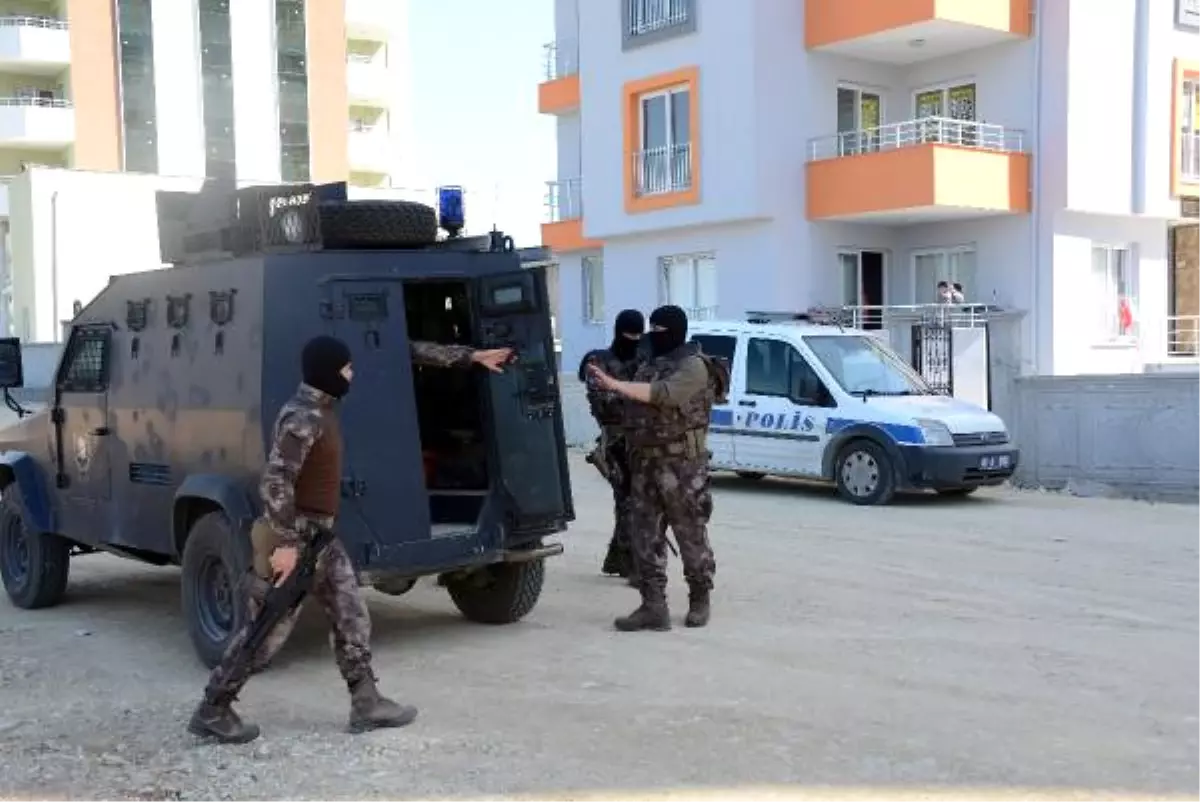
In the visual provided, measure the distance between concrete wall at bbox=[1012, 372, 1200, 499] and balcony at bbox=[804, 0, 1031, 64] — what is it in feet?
26.2

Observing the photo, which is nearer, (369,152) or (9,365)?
(9,365)

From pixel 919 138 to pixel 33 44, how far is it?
30.7m

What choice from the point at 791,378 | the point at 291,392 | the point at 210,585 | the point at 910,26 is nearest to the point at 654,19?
the point at 910,26

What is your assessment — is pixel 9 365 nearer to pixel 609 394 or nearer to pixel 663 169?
pixel 609 394

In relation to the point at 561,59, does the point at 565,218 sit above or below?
below

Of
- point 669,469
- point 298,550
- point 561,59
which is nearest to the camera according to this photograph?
point 298,550

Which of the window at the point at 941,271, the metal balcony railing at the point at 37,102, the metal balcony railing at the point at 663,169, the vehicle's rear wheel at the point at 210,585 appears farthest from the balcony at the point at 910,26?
the metal balcony railing at the point at 37,102

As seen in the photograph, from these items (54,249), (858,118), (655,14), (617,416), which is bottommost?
(617,416)

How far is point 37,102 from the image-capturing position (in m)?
41.3

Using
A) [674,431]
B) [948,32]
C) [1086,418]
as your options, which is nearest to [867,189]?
[948,32]

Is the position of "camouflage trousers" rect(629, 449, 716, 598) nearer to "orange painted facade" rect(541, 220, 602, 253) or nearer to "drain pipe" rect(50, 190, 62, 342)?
"orange painted facade" rect(541, 220, 602, 253)

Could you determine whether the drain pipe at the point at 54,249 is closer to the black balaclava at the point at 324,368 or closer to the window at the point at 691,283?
the window at the point at 691,283

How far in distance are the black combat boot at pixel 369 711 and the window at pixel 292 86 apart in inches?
1694

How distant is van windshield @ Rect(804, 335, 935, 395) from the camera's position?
13156 mm
